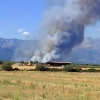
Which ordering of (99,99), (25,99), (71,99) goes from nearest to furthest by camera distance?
(25,99) < (71,99) < (99,99)

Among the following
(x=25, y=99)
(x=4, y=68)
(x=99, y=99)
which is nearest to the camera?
(x=25, y=99)

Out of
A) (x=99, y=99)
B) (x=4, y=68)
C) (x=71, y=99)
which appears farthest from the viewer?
(x=4, y=68)

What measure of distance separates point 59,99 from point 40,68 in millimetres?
105365

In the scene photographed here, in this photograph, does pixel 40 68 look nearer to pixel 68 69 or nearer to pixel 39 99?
pixel 68 69

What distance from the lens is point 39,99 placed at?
Answer: 25469mm

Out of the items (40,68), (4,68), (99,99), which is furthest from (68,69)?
(99,99)

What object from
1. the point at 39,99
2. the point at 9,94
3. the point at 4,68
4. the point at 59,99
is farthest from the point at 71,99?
the point at 4,68

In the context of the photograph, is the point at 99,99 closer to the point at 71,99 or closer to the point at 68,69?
the point at 71,99

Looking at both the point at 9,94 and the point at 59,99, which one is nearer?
the point at 59,99

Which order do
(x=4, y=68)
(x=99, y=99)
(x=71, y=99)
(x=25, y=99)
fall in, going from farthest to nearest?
(x=4, y=68) < (x=99, y=99) < (x=71, y=99) < (x=25, y=99)

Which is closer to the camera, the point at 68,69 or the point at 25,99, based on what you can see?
the point at 25,99

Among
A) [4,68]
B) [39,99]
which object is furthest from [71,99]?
[4,68]

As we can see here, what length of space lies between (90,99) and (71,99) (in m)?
2.16

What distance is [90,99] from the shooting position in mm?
28172
